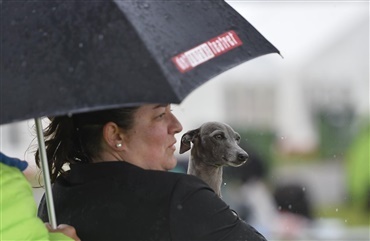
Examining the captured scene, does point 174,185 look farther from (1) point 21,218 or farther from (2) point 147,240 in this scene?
(1) point 21,218

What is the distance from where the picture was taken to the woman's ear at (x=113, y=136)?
2.66 m

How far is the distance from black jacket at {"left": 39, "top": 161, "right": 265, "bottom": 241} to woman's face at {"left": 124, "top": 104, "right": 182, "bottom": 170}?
0.06m

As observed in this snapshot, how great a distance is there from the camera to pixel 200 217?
250cm

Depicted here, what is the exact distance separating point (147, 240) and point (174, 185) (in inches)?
6.7

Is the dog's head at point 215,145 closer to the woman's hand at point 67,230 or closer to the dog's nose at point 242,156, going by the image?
the dog's nose at point 242,156

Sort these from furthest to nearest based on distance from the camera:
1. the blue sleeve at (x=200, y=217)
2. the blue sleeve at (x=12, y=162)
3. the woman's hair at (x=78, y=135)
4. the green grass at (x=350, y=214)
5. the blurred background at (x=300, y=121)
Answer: the green grass at (x=350, y=214) → the blurred background at (x=300, y=121) → the woman's hair at (x=78, y=135) → the blue sleeve at (x=200, y=217) → the blue sleeve at (x=12, y=162)

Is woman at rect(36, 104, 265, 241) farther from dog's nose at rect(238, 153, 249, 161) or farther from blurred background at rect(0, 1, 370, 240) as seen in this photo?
blurred background at rect(0, 1, 370, 240)

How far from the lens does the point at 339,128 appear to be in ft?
62.9

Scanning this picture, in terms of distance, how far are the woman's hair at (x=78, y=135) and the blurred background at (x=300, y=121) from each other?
23.0ft

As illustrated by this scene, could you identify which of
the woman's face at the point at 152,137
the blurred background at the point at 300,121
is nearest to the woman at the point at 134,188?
the woman's face at the point at 152,137

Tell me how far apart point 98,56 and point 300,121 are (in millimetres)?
23348

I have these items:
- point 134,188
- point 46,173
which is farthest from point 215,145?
point 46,173

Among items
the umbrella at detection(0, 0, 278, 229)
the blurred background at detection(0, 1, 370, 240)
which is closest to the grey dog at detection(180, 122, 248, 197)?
the umbrella at detection(0, 0, 278, 229)

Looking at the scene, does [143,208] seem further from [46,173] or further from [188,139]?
[188,139]
